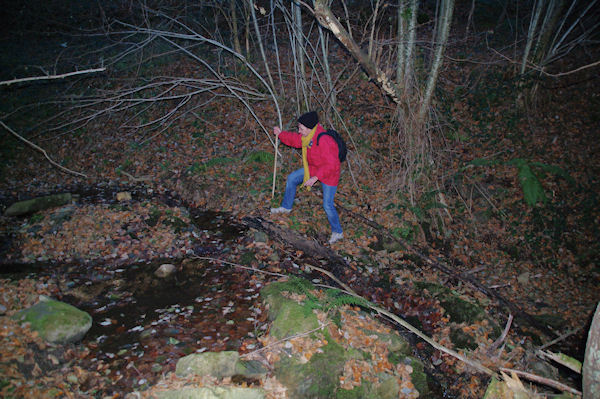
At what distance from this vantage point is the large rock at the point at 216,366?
354cm

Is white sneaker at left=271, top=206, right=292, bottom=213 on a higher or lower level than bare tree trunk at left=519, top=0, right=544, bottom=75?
lower

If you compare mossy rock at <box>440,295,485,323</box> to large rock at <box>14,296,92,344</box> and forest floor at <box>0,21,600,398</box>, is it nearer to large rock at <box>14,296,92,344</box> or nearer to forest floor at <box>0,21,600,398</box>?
forest floor at <box>0,21,600,398</box>

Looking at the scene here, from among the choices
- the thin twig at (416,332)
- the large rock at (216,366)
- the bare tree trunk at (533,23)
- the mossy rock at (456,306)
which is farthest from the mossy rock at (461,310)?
the bare tree trunk at (533,23)

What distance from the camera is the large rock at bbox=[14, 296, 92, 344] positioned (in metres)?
3.73

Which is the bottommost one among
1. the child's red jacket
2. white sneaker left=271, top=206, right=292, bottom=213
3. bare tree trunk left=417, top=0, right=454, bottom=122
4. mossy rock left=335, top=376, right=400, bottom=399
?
mossy rock left=335, top=376, right=400, bottom=399

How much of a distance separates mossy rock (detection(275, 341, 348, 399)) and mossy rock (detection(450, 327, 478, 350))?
2.26 m

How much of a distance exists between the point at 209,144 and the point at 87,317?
263 inches

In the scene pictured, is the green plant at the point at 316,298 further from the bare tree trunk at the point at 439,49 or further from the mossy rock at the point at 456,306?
the bare tree trunk at the point at 439,49

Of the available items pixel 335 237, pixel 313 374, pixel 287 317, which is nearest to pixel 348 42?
pixel 335 237

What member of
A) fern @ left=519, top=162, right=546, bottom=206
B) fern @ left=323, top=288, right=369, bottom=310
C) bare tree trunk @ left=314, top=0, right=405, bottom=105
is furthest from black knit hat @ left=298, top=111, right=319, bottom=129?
fern @ left=519, top=162, right=546, bottom=206

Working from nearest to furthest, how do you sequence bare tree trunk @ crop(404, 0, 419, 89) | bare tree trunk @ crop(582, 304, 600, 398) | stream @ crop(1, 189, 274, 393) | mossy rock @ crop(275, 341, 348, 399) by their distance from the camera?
bare tree trunk @ crop(582, 304, 600, 398)
mossy rock @ crop(275, 341, 348, 399)
stream @ crop(1, 189, 274, 393)
bare tree trunk @ crop(404, 0, 419, 89)

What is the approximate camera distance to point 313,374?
3.78 m

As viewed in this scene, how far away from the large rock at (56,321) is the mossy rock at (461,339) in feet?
17.5

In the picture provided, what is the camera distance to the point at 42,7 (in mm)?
16625
